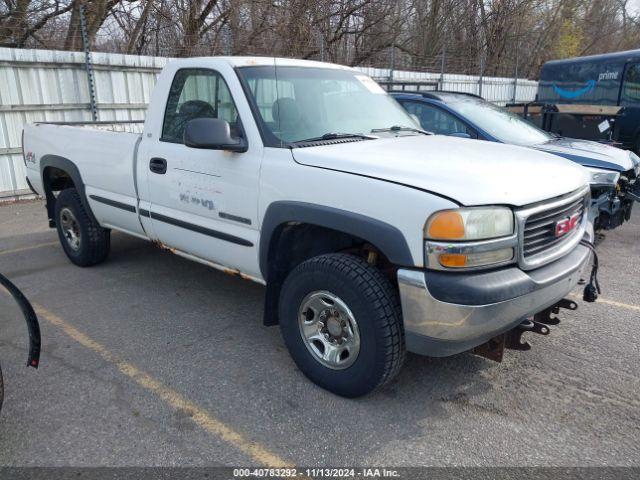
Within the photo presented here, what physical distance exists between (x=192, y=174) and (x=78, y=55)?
670 centimetres

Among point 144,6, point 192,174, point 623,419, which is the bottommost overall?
point 623,419

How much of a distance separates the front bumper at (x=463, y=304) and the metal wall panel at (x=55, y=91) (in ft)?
26.9

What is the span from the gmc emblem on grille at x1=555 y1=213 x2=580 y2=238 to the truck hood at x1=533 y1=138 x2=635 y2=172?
2.92 metres

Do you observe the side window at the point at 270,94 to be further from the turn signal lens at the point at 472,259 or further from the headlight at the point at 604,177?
the headlight at the point at 604,177

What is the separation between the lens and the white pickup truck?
266cm

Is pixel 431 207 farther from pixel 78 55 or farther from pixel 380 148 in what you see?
pixel 78 55

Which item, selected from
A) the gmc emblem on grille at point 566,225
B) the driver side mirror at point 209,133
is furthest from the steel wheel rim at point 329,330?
the gmc emblem on grille at point 566,225

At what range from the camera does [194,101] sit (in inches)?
160

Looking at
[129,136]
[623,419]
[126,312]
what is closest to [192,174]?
[129,136]

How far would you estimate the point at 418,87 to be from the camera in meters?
13.4

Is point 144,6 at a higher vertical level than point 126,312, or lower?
higher

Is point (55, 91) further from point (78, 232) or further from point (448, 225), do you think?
point (448, 225)

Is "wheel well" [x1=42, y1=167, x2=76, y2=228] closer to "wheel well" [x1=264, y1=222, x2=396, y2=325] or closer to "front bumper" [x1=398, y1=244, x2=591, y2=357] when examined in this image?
"wheel well" [x1=264, y1=222, x2=396, y2=325]

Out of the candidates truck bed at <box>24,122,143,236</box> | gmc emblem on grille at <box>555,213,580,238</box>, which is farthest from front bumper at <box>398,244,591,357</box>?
truck bed at <box>24,122,143,236</box>
